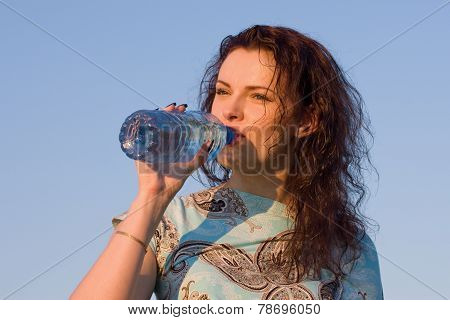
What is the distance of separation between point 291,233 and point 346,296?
306mm

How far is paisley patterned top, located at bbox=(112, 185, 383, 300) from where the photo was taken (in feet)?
11.4

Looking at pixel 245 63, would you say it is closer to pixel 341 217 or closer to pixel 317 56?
pixel 317 56

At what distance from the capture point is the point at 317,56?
13.5 ft

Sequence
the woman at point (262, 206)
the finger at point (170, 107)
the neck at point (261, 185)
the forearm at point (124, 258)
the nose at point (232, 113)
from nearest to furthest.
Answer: the forearm at point (124, 258) < the woman at point (262, 206) < the finger at point (170, 107) < the nose at point (232, 113) < the neck at point (261, 185)

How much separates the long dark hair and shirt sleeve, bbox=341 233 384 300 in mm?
31

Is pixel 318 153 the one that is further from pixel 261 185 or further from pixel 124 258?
pixel 124 258

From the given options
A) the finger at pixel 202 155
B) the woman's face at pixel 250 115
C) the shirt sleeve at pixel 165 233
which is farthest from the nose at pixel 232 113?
the shirt sleeve at pixel 165 233

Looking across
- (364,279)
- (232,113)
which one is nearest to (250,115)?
(232,113)

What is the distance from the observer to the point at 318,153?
4094 mm

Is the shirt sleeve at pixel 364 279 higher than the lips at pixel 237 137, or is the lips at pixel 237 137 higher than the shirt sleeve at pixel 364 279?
the lips at pixel 237 137

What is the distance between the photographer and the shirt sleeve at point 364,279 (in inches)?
145

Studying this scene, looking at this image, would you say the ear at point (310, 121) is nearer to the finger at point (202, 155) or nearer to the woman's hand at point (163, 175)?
the finger at point (202, 155)

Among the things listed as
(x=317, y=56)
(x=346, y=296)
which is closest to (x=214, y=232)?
(x=346, y=296)

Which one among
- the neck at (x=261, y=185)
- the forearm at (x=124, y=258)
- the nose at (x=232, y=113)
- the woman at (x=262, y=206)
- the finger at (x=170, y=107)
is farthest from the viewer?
the neck at (x=261, y=185)
